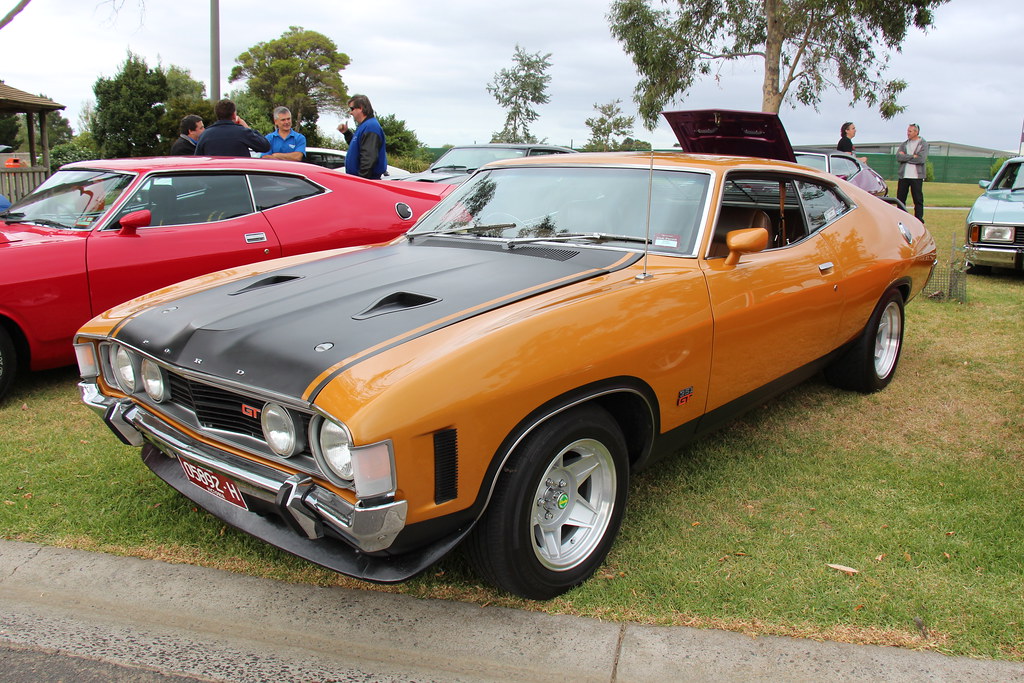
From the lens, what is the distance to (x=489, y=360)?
230 cm

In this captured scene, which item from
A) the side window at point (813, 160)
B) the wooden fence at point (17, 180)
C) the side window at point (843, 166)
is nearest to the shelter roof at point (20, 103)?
the wooden fence at point (17, 180)

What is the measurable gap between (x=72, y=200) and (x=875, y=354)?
5.48 m

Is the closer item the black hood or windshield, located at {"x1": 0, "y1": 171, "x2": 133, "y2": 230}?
the black hood

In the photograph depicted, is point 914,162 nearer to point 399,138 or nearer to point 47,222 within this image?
point 47,222

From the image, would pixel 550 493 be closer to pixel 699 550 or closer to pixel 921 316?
pixel 699 550

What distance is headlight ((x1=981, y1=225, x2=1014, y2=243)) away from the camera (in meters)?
8.59

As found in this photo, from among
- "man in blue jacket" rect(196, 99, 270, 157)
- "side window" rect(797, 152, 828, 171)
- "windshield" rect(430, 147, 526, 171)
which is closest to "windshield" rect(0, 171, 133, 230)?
"man in blue jacket" rect(196, 99, 270, 157)

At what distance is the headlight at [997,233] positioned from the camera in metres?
8.59

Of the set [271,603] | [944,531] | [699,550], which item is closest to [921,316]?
[944,531]

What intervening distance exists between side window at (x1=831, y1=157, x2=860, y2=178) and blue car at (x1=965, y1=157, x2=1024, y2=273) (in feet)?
7.66

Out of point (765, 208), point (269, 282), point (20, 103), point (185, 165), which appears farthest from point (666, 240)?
point (20, 103)

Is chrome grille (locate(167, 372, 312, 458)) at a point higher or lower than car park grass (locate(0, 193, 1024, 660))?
higher

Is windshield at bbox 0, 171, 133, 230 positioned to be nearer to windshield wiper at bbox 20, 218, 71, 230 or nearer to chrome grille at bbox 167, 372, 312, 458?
windshield wiper at bbox 20, 218, 71, 230

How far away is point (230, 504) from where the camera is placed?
258 centimetres
